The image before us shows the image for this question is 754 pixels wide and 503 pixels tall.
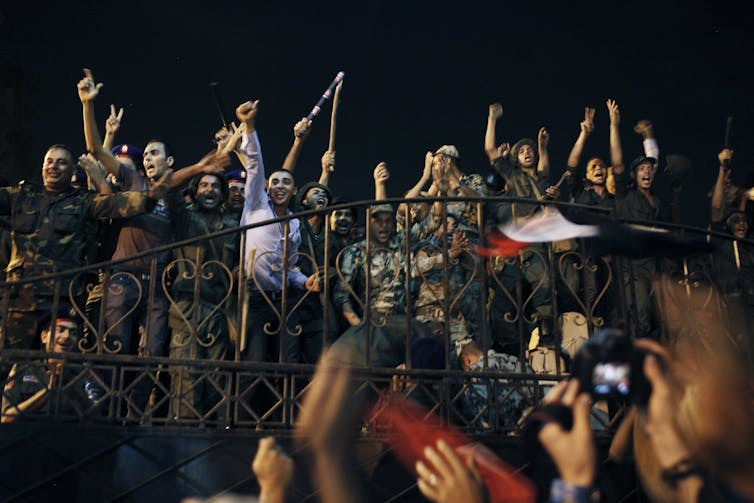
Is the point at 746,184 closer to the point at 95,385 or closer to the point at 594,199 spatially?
the point at 594,199

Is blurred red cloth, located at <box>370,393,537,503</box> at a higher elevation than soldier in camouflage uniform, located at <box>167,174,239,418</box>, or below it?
below

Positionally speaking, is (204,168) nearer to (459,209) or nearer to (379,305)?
(379,305)

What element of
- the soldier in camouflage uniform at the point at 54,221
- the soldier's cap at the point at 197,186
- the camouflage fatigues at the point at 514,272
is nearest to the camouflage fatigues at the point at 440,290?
the camouflage fatigues at the point at 514,272

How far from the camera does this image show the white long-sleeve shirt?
248 inches

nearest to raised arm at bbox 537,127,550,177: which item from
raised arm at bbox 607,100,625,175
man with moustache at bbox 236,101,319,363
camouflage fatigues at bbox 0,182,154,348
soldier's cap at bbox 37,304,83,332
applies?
raised arm at bbox 607,100,625,175

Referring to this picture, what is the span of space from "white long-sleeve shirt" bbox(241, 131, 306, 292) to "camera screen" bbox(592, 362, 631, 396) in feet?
12.9

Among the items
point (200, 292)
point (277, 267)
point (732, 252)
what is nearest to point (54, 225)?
point (200, 292)

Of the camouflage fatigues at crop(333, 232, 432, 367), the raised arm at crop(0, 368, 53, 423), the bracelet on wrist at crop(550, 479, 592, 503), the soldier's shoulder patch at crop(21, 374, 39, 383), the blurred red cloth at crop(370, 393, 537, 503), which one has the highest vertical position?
the camouflage fatigues at crop(333, 232, 432, 367)

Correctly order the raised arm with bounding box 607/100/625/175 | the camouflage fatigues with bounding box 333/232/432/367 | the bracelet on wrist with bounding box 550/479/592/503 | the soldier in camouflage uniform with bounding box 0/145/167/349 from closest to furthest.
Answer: the bracelet on wrist with bounding box 550/479/592/503 < the camouflage fatigues with bounding box 333/232/432/367 < the soldier in camouflage uniform with bounding box 0/145/167/349 < the raised arm with bounding box 607/100/625/175

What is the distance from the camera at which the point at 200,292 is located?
602 centimetres

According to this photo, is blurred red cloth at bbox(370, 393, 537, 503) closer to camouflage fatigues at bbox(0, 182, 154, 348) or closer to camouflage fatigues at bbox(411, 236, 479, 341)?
camouflage fatigues at bbox(411, 236, 479, 341)

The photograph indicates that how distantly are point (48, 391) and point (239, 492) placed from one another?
49.2 inches

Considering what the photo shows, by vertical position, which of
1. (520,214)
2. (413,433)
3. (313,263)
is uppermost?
(520,214)

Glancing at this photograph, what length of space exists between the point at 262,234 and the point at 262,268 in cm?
36
